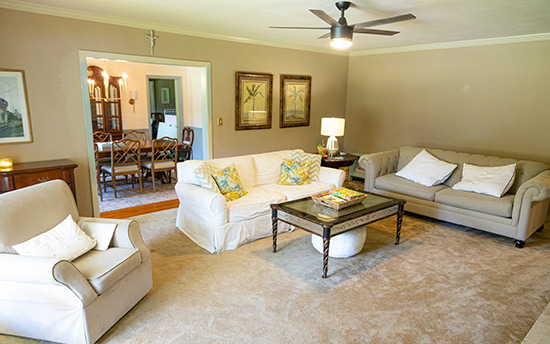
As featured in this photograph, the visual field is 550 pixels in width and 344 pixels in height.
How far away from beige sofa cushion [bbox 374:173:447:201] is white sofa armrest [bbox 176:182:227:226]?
2.50m

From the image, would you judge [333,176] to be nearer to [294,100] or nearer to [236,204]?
[236,204]

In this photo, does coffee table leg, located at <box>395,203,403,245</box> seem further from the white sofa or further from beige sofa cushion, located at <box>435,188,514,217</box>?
the white sofa

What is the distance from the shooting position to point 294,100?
6.09 meters

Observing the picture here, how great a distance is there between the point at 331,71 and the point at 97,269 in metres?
5.43

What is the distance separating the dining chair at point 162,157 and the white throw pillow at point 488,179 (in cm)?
439

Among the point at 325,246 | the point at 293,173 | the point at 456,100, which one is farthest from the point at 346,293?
the point at 456,100

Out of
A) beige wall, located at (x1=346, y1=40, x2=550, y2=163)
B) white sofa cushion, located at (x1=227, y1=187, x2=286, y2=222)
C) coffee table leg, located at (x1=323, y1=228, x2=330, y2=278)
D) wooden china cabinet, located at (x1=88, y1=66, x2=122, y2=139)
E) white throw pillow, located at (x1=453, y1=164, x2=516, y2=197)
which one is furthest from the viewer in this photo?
wooden china cabinet, located at (x1=88, y1=66, x2=122, y2=139)

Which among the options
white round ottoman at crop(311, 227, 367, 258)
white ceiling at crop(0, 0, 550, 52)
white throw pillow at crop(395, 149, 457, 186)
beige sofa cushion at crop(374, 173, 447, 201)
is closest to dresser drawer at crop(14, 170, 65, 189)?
white ceiling at crop(0, 0, 550, 52)

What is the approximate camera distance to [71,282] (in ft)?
6.79

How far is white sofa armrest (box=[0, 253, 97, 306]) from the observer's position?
79.7 inches

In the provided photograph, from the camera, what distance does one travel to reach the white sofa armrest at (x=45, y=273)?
203cm

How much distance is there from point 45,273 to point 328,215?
2183 millimetres

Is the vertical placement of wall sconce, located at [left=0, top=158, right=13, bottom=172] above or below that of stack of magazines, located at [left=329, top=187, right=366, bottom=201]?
above

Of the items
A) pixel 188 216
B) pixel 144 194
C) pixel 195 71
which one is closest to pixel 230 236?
pixel 188 216
